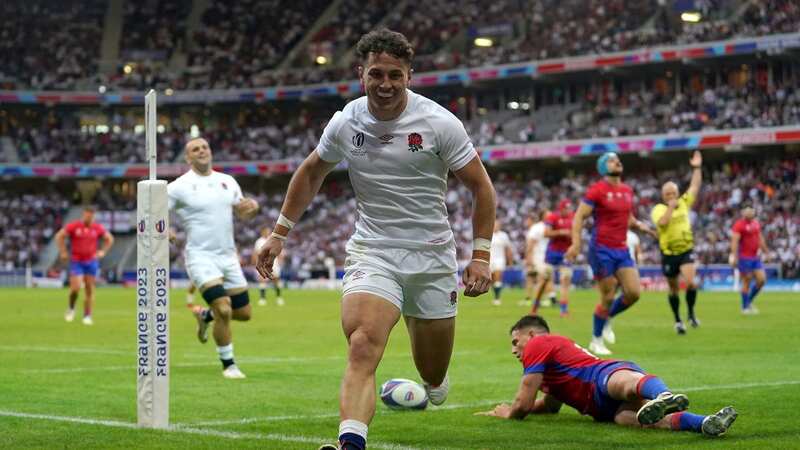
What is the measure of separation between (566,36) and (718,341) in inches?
1859

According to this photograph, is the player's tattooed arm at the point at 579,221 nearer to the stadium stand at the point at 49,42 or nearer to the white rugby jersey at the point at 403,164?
the white rugby jersey at the point at 403,164

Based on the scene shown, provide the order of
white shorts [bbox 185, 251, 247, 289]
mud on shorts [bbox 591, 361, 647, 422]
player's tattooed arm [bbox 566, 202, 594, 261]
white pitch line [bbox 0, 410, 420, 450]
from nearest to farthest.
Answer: white pitch line [bbox 0, 410, 420, 450] < mud on shorts [bbox 591, 361, 647, 422] < white shorts [bbox 185, 251, 247, 289] < player's tattooed arm [bbox 566, 202, 594, 261]

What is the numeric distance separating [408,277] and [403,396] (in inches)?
116

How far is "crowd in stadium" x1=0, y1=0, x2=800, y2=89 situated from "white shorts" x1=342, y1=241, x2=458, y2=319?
58534mm

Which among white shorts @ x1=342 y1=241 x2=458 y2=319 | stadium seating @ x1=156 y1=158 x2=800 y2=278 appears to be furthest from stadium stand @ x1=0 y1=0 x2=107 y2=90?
white shorts @ x1=342 y1=241 x2=458 y2=319

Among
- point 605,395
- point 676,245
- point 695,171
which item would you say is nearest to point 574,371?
point 605,395

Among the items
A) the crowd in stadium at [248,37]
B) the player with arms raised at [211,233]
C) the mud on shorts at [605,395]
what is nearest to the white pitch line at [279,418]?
the mud on shorts at [605,395]

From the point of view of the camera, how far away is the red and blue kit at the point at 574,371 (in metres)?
9.38

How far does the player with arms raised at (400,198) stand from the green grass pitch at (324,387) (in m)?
1.19

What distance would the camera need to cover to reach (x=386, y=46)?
7.48 metres

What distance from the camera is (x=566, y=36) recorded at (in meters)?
65.1

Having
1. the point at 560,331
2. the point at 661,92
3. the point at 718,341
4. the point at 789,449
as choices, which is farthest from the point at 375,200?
the point at 661,92

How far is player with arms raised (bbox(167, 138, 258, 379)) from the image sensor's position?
14162 mm

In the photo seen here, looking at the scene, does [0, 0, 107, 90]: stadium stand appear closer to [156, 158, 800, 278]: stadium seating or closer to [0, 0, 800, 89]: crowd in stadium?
[0, 0, 800, 89]: crowd in stadium
